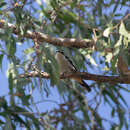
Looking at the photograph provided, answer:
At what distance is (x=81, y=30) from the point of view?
3.80 m

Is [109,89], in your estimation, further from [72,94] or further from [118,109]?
[72,94]

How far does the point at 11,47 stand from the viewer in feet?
10.2

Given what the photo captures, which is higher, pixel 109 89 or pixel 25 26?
pixel 25 26

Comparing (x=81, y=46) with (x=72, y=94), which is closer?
(x=81, y=46)

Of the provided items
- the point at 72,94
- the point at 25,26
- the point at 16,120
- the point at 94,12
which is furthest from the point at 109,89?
the point at 25,26

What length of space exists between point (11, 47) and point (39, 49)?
43 centimetres

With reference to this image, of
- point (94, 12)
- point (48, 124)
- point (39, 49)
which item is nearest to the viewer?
point (39, 49)

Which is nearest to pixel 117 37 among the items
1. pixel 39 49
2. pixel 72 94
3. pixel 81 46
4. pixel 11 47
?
pixel 81 46

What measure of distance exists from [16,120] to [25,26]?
1.25 meters

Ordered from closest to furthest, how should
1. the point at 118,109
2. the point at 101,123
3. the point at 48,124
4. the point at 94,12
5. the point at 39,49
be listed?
1. the point at 39,49
2. the point at 48,124
3. the point at 94,12
4. the point at 118,109
5. the point at 101,123

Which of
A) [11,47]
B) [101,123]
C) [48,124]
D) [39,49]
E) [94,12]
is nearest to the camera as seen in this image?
[39,49]

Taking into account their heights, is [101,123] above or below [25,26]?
below

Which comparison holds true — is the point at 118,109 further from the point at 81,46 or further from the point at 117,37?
the point at 117,37

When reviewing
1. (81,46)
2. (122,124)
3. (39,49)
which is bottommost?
(122,124)
